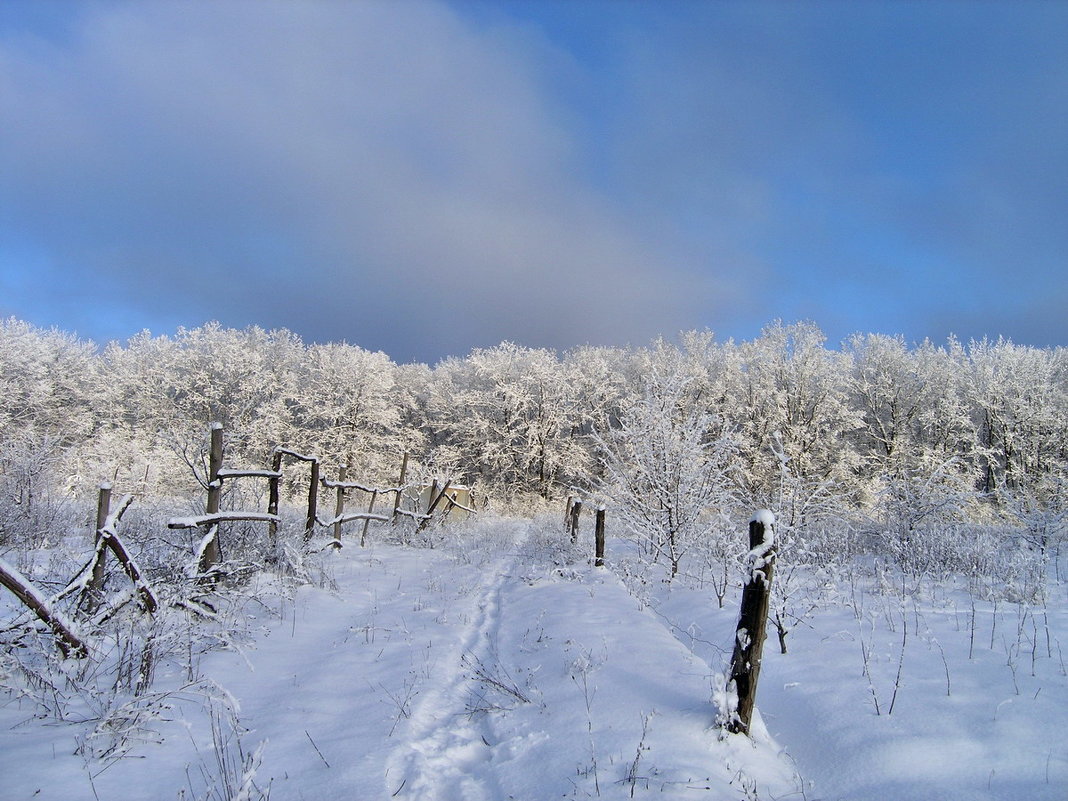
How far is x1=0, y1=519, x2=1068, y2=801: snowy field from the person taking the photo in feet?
10.7

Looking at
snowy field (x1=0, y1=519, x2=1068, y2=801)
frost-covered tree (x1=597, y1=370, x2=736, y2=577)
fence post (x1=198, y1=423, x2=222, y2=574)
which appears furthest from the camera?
frost-covered tree (x1=597, y1=370, x2=736, y2=577)

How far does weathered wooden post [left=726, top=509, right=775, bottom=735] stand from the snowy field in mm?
229

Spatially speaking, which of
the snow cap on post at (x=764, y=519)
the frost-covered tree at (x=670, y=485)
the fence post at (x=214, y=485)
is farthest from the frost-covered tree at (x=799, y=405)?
the fence post at (x=214, y=485)

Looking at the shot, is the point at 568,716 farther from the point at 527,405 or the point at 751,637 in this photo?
the point at 527,405

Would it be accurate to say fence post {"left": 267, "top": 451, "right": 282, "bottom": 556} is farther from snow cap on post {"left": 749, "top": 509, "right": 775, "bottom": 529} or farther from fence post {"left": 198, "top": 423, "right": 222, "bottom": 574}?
snow cap on post {"left": 749, "top": 509, "right": 775, "bottom": 529}

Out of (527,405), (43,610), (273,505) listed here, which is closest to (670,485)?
(273,505)

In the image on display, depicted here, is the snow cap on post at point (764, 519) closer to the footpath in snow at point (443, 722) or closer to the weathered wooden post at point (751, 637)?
the weathered wooden post at point (751, 637)

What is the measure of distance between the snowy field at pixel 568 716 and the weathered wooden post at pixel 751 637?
0.23 m

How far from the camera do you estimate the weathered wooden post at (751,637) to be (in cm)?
381

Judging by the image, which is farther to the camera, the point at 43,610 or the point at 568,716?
the point at 568,716

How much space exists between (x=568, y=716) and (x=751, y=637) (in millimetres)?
1646

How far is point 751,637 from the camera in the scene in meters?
3.84

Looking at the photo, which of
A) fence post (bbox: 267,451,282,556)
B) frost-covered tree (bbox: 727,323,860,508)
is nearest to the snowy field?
fence post (bbox: 267,451,282,556)

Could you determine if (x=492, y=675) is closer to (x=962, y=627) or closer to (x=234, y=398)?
(x=962, y=627)
